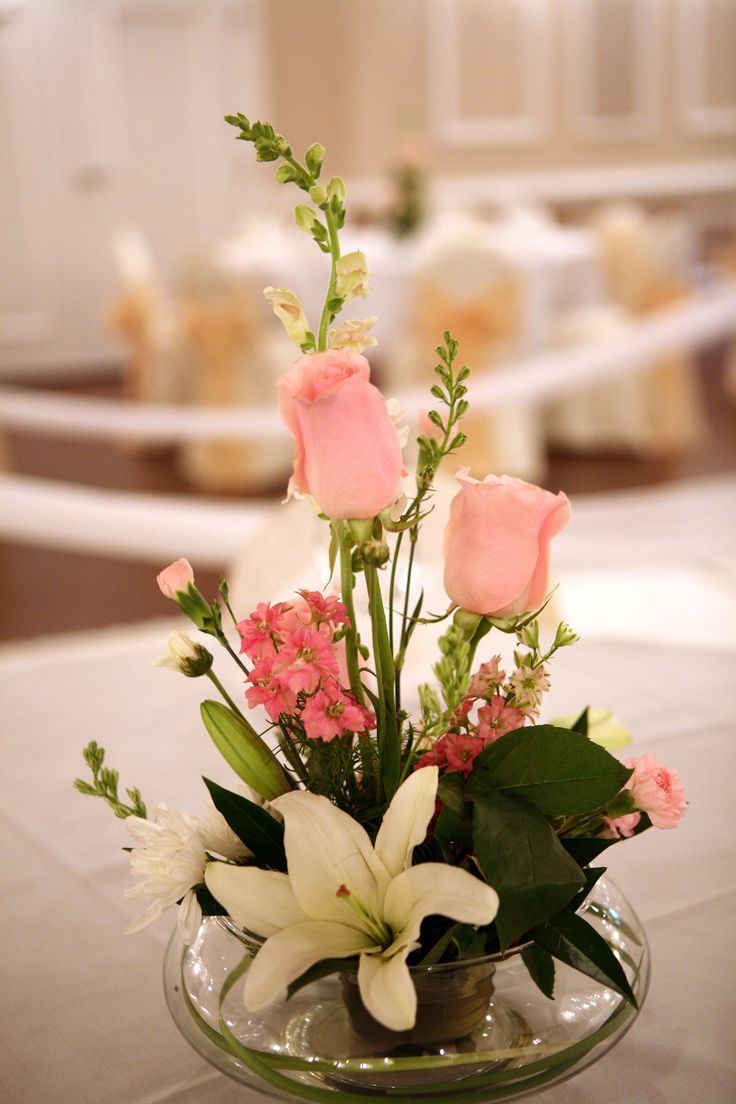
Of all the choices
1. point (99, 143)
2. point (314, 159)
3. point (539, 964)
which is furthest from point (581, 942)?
point (99, 143)

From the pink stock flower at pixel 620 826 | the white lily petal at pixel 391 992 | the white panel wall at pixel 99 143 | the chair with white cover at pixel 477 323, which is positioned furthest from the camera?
the white panel wall at pixel 99 143

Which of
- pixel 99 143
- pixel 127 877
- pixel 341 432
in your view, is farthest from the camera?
pixel 99 143

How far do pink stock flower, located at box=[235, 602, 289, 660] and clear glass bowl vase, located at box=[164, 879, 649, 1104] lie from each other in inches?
5.2

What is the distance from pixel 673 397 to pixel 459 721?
15.4ft

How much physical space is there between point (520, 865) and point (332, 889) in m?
0.08

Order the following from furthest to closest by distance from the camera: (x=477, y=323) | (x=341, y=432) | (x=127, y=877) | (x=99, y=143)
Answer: (x=99, y=143) < (x=477, y=323) < (x=127, y=877) < (x=341, y=432)

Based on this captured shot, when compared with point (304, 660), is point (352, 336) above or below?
above

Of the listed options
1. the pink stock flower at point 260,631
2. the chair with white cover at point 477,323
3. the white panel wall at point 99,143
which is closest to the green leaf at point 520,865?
the pink stock flower at point 260,631

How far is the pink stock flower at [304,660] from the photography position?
0.47 metres

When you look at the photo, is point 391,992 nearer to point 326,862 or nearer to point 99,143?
point 326,862

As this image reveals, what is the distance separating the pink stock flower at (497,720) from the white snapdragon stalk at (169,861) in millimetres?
133

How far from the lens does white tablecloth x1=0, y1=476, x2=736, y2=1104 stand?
A: 604 millimetres

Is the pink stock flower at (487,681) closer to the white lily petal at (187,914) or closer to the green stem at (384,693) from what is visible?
the green stem at (384,693)

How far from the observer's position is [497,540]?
18.8 inches
